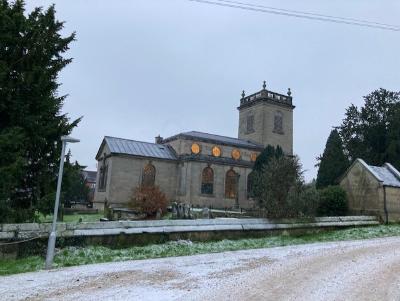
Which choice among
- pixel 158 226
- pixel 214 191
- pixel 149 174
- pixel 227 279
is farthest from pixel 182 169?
pixel 227 279

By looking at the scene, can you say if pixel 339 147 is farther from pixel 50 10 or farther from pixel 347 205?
pixel 50 10

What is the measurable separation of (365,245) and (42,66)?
45.8ft

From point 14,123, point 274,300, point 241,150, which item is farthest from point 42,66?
point 241,150

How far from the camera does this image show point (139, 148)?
50.0 metres

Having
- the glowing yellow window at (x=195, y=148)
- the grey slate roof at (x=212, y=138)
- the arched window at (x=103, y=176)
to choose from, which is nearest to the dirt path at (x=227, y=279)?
the arched window at (x=103, y=176)

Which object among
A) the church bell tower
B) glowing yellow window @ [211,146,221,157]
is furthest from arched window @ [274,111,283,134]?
glowing yellow window @ [211,146,221,157]

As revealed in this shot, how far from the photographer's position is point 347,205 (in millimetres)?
24328

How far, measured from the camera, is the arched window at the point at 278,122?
62625 millimetres

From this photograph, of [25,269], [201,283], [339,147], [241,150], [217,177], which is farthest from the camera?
[241,150]

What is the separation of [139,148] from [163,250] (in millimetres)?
36885

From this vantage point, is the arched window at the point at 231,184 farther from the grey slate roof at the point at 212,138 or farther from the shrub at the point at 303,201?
the shrub at the point at 303,201

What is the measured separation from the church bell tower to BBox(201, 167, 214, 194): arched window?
41.7 feet

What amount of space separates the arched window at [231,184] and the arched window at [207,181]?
2.22m

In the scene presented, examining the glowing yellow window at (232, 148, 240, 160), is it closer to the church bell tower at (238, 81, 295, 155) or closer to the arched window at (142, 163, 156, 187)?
the church bell tower at (238, 81, 295, 155)
